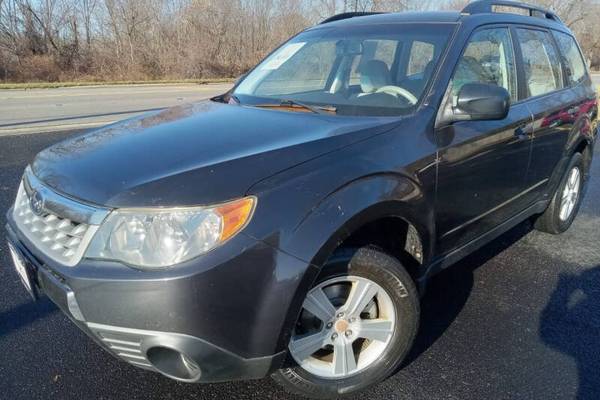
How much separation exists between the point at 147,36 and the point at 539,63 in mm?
27745

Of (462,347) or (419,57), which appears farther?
(419,57)

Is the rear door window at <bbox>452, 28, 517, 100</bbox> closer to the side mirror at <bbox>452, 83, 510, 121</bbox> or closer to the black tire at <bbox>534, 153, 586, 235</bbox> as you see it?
the side mirror at <bbox>452, 83, 510, 121</bbox>

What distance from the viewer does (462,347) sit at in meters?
2.69

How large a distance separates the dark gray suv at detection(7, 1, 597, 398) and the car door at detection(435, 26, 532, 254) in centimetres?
1

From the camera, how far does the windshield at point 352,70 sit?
268 centimetres

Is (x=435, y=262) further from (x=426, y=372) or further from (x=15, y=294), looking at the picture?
(x=15, y=294)

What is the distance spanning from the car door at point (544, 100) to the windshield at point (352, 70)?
885 mm

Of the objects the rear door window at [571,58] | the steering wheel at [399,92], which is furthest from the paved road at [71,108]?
the rear door window at [571,58]

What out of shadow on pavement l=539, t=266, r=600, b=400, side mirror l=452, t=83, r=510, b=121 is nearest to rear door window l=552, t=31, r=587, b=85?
shadow on pavement l=539, t=266, r=600, b=400

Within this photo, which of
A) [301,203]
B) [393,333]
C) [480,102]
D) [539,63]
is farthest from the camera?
[539,63]

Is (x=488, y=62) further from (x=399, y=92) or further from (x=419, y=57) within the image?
(x=399, y=92)

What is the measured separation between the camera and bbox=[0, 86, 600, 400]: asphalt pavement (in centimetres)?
235

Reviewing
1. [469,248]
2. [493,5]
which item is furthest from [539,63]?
[469,248]

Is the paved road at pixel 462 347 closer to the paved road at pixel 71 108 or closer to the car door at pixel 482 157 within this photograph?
the car door at pixel 482 157
